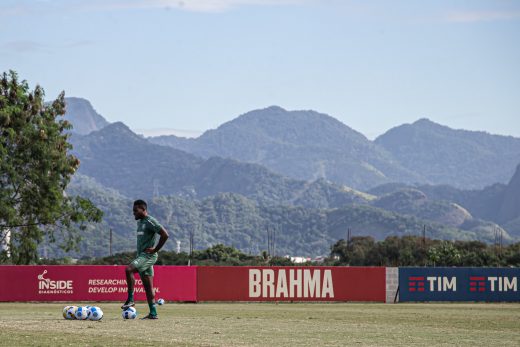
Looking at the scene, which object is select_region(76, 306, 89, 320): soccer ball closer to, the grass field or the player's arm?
the grass field

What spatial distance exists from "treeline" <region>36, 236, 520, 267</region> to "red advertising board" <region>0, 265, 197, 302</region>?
78.8 m

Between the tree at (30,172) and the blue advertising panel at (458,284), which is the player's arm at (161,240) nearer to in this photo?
the blue advertising panel at (458,284)

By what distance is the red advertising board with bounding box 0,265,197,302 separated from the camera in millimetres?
40531

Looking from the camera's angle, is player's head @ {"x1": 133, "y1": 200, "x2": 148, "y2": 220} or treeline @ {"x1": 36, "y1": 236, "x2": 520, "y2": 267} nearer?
player's head @ {"x1": 133, "y1": 200, "x2": 148, "y2": 220}

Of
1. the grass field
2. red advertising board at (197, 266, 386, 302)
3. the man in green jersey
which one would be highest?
the man in green jersey

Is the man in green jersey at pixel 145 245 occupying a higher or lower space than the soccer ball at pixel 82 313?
higher

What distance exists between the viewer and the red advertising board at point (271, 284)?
143 feet

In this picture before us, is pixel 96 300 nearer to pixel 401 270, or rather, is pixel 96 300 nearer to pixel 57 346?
pixel 401 270

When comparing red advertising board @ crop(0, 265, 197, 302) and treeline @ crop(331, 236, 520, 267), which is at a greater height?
treeline @ crop(331, 236, 520, 267)

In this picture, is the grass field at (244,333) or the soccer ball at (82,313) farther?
the soccer ball at (82,313)

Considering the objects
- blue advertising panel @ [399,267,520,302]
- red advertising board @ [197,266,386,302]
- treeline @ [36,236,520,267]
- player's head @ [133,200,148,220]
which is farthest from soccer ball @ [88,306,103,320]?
treeline @ [36,236,520,267]

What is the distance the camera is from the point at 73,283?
41.1 meters

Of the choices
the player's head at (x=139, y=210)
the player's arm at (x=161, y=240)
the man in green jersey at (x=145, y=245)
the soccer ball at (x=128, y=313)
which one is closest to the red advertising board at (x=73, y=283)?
the soccer ball at (x=128, y=313)

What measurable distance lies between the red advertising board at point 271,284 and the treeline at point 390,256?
75530mm
